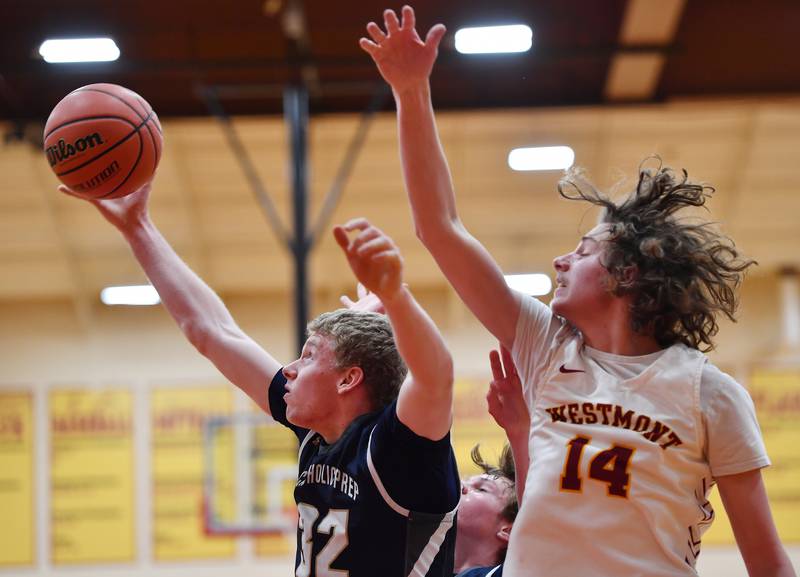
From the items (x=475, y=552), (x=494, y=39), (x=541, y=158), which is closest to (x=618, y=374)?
(x=475, y=552)

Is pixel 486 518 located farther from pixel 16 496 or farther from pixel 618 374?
pixel 16 496

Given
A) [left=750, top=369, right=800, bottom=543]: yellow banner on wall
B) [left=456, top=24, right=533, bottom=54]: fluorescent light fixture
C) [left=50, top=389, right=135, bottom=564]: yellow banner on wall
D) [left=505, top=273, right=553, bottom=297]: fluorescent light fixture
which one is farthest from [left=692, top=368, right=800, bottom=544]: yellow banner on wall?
[left=50, top=389, right=135, bottom=564]: yellow banner on wall

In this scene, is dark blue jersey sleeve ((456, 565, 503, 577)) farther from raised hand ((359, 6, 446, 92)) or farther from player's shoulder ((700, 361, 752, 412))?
raised hand ((359, 6, 446, 92))

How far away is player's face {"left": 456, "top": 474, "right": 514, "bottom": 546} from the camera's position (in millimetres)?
3371

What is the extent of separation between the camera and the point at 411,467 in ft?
8.40

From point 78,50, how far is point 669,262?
1016cm

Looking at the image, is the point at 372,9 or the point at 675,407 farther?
the point at 372,9

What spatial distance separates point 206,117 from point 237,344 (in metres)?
9.99

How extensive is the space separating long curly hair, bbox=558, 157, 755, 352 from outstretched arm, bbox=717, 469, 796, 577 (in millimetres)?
386

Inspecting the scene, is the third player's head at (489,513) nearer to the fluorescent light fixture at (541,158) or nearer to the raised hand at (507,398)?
the raised hand at (507,398)

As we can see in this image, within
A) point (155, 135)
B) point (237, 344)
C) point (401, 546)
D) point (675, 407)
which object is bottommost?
point (401, 546)

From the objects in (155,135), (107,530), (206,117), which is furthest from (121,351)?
(155,135)

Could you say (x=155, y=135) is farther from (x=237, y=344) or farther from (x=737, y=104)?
(x=737, y=104)

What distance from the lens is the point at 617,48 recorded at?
36.9ft
